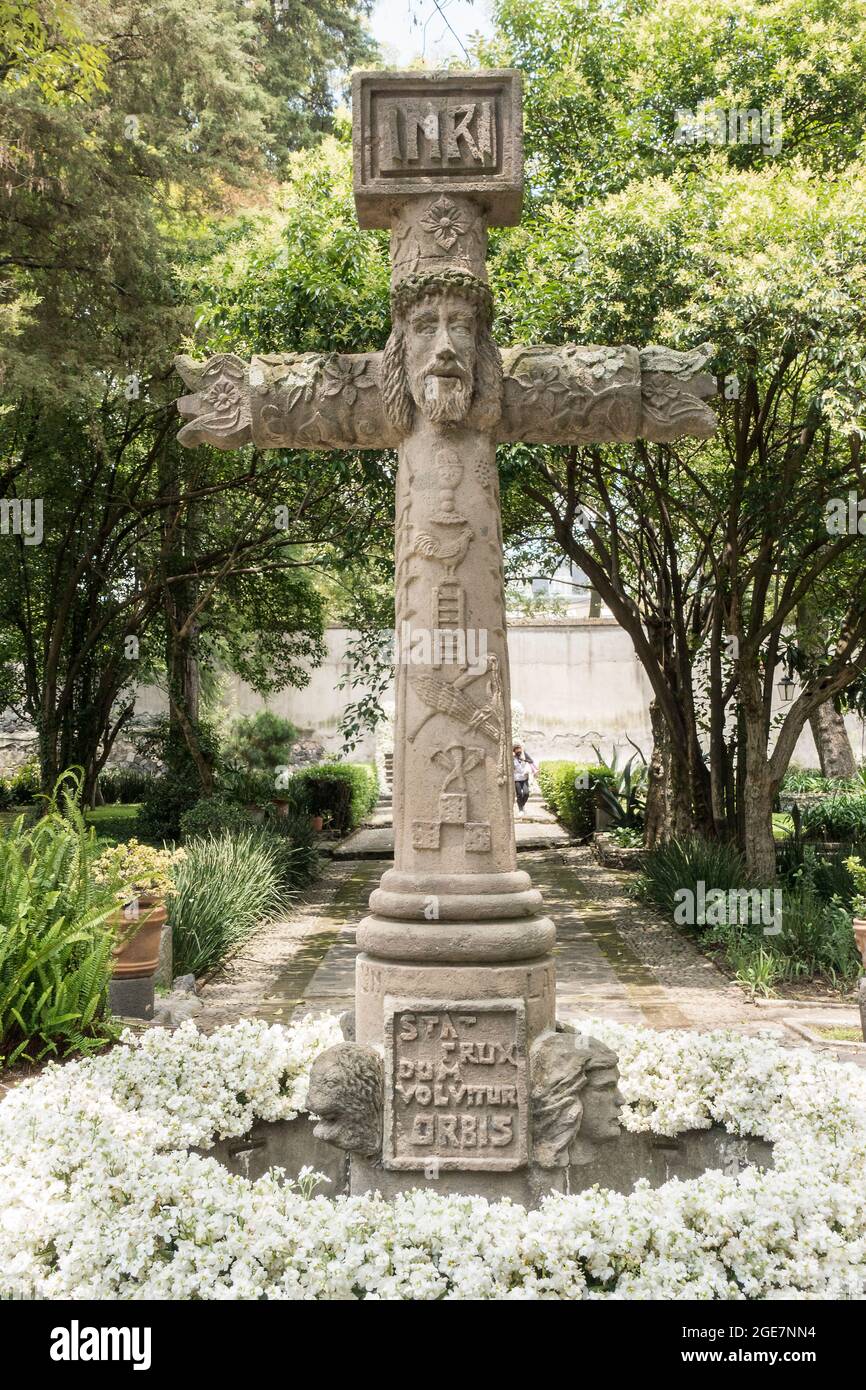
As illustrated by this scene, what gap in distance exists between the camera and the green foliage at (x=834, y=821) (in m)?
18.3

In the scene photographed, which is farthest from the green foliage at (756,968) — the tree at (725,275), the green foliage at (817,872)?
the tree at (725,275)

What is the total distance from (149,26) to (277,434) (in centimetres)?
920

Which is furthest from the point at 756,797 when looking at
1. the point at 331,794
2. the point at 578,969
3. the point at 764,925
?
the point at 331,794

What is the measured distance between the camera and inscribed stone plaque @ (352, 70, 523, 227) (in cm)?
403

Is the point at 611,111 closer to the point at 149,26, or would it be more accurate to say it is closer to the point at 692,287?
the point at 692,287

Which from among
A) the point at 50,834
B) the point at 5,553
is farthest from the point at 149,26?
the point at 50,834

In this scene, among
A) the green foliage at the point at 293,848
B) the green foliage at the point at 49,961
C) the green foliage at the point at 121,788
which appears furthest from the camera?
the green foliage at the point at 121,788

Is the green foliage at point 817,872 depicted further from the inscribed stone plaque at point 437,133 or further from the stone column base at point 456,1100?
the inscribed stone plaque at point 437,133

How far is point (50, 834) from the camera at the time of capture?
6.54m

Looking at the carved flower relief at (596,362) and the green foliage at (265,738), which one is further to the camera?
the green foliage at (265,738)

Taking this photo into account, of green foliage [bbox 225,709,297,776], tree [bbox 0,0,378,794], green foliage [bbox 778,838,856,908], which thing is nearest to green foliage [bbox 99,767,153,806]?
green foliage [bbox 225,709,297,776]

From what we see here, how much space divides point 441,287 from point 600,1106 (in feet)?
8.75

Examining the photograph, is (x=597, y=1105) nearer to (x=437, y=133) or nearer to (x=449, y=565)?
(x=449, y=565)

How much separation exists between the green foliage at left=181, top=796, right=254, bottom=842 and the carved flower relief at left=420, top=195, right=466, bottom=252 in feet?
32.4
